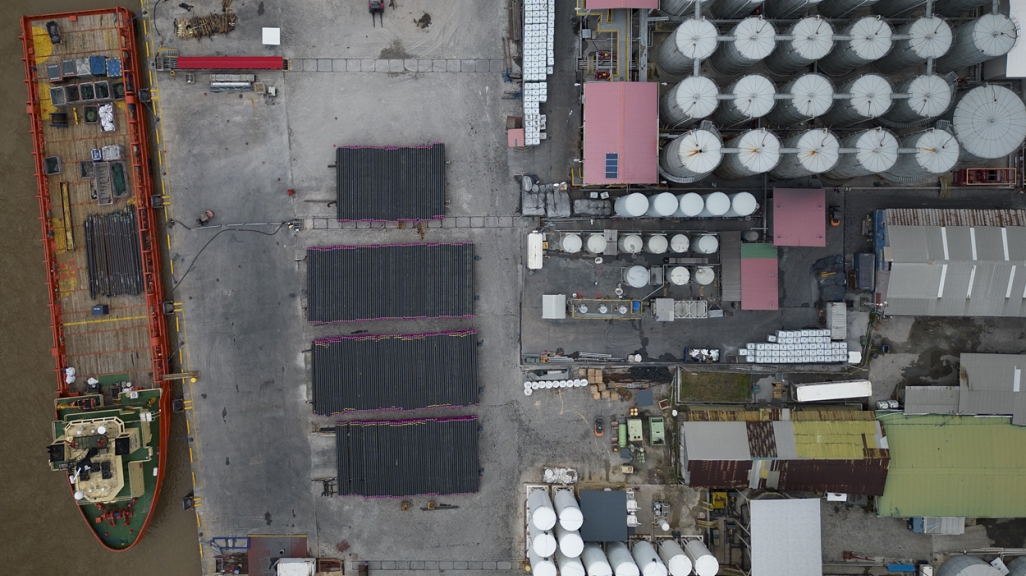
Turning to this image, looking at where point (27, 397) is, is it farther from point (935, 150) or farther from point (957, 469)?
point (957, 469)

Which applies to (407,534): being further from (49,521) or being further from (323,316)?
(49,521)

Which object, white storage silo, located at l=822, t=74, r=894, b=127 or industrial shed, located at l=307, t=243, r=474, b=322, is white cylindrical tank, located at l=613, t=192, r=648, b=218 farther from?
white storage silo, located at l=822, t=74, r=894, b=127

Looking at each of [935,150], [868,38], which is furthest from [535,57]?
[935,150]

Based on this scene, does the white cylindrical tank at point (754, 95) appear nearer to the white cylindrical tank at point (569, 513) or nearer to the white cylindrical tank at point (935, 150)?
the white cylindrical tank at point (935, 150)

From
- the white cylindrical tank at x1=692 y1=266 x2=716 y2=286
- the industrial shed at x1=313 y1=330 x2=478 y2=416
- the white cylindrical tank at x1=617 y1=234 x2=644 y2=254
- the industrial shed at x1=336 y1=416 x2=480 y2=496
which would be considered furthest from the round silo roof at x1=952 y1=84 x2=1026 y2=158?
the industrial shed at x1=336 y1=416 x2=480 y2=496

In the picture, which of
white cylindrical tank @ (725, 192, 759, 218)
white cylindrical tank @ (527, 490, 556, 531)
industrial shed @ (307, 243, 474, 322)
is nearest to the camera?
white cylindrical tank @ (527, 490, 556, 531)

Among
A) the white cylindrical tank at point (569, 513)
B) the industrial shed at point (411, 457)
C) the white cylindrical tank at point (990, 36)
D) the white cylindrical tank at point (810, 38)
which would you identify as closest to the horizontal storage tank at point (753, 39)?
the white cylindrical tank at point (810, 38)
